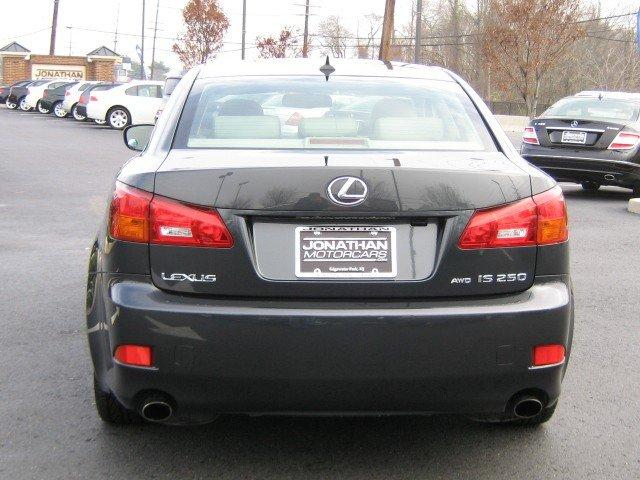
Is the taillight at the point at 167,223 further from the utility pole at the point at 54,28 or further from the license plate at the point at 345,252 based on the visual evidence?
the utility pole at the point at 54,28

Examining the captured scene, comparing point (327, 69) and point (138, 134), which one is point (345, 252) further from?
point (138, 134)

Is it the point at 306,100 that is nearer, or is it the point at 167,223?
the point at 167,223

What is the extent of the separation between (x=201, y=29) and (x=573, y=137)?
190ft

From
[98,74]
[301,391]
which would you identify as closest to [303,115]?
[301,391]

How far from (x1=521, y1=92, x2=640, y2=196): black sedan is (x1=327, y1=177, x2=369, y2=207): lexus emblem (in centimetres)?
1043

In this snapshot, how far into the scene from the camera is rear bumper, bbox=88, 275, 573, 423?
10.8ft

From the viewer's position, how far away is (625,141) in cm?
1311

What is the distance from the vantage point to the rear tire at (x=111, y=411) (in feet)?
13.1

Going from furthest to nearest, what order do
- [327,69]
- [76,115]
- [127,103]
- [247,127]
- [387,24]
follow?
[76,115] < [387,24] < [127,103] < [327,69] < [247,127]

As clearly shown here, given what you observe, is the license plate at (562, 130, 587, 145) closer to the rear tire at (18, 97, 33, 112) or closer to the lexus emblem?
the lexus emblem

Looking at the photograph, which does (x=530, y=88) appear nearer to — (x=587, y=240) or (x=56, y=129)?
(x=56, y=129)

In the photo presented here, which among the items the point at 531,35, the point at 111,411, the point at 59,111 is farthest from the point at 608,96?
the point at 59,111

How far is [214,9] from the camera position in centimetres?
6900

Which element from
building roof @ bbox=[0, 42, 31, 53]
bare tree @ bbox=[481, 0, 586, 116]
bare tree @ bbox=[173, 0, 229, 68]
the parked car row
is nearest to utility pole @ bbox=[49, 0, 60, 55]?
building roof @ bbox=[0, 42, 31, 53]
